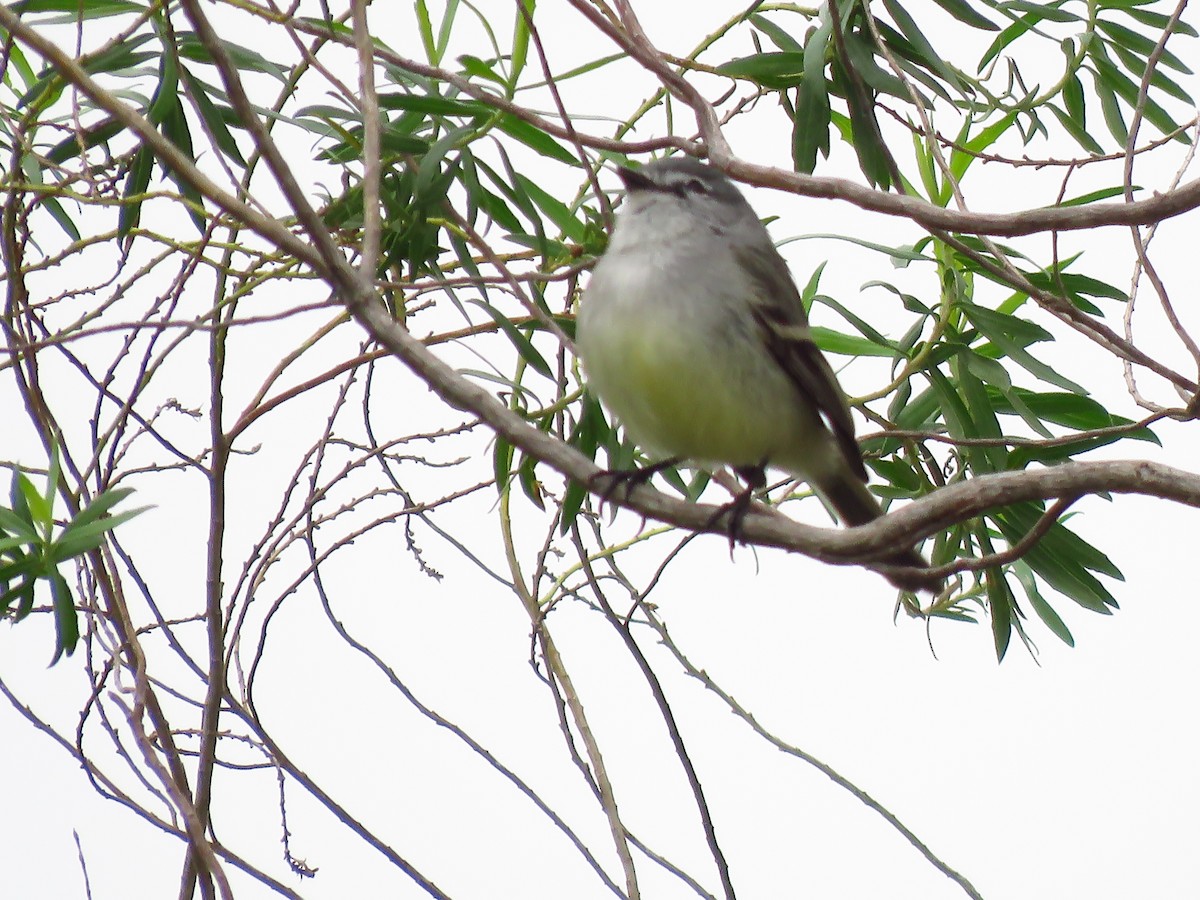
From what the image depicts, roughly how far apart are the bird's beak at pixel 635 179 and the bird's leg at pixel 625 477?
685 millimetres

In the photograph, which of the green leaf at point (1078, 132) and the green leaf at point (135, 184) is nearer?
the green leaf at point (135, 184)

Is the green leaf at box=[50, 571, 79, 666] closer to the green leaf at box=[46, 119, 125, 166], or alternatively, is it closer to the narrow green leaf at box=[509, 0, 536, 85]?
the green leaf at box=[46, 119, 125, 166]

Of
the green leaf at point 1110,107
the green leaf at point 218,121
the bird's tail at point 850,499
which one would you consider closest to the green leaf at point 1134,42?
the green leaf at point 1110,107

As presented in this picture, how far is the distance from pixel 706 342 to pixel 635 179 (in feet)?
1.89

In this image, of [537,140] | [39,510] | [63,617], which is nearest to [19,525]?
[39,510]

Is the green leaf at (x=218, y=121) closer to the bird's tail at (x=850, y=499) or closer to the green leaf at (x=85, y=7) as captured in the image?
the green leaf at (x=85, y=7)

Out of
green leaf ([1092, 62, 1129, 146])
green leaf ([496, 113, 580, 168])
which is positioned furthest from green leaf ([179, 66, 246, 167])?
green leaf ([1092, 62, 1129, 146])

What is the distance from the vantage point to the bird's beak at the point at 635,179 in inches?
137

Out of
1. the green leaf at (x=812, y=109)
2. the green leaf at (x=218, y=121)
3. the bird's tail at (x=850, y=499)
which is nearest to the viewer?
the green leaf at (x=218, y=121)

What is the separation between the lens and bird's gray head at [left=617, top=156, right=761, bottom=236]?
3.43 m

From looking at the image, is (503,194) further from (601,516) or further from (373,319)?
(373,319)

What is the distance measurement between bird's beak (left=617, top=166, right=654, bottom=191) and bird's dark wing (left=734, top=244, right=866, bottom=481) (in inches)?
11.4

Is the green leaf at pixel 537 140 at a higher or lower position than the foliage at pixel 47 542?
higher

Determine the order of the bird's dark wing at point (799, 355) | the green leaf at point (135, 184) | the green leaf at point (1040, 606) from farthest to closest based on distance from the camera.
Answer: the green leaf at point (1040, 606)
the bird's dark wing at point (799, 355)
the green leaf at point (135, 184)
